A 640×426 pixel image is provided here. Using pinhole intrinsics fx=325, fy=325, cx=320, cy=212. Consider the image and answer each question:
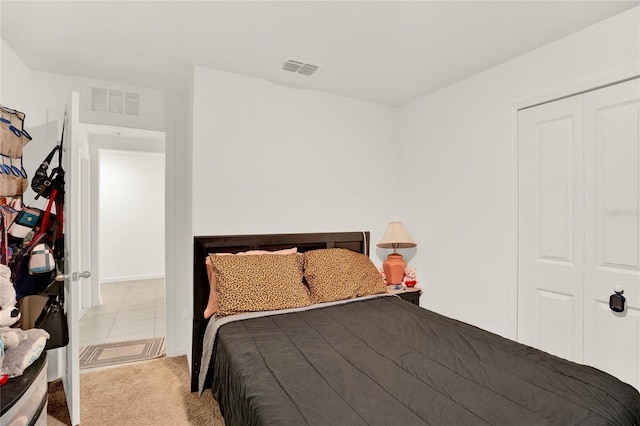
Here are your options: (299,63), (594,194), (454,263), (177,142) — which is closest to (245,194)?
(177,142)

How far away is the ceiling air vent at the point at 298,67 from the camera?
2479 millimetres

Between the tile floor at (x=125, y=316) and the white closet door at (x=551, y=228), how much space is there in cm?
356

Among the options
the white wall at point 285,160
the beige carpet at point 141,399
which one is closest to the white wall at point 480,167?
the white wall at point 285,160

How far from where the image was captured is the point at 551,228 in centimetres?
225

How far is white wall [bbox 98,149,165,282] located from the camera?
583 cm

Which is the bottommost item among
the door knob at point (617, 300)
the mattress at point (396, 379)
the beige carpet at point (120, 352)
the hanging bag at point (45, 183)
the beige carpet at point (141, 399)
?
the beige carpet at point (141, 399)

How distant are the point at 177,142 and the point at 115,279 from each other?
13.5ft

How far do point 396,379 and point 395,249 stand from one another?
1953 mm

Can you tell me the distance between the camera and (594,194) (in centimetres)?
203

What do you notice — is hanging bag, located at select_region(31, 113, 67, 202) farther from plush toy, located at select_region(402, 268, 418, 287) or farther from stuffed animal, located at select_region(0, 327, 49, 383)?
plush toy, located at select_region(402, 268, 418, 287)

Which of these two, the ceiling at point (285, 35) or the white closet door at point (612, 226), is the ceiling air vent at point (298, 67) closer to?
the ceiling at point (285, 35)

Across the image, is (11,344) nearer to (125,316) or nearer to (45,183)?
(45,183)

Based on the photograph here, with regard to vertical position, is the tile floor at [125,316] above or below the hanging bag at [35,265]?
below

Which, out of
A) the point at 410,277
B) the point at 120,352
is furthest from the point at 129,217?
the point at 410,277
